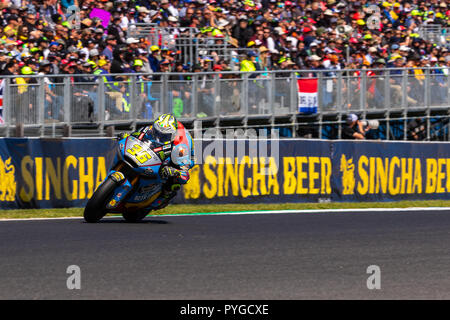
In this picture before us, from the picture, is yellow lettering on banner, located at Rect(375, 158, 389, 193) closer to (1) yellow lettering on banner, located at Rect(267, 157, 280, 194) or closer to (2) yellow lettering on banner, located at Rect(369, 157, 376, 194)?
(2) yellow lettering on banner, located at Rect(369, 157, 376, 194)

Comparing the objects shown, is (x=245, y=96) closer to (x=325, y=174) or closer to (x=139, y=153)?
(x=325, y=174)

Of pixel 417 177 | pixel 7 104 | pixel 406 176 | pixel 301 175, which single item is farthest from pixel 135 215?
pixel 417 177

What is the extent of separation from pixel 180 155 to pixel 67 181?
3648 mm

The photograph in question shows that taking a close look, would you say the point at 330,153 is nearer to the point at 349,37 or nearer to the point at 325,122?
the point at 325,122

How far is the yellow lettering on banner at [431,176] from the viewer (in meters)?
20.6

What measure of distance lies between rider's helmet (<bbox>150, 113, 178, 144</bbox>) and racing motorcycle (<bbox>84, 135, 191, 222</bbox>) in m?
0.08

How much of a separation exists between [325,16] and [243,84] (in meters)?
6.25

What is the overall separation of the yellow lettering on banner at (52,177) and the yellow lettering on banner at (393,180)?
740cm

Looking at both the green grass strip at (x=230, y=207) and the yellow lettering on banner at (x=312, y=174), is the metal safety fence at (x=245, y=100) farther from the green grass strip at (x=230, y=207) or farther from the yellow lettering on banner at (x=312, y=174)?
the green grass strip at (x=230, y=207)

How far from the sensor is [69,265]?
9.05 meters

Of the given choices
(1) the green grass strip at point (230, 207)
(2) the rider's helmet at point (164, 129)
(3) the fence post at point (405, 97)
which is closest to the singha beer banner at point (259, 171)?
(1) the green grass strip at point (230, 207)

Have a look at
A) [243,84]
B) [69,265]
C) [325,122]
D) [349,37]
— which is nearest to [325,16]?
[349,37]

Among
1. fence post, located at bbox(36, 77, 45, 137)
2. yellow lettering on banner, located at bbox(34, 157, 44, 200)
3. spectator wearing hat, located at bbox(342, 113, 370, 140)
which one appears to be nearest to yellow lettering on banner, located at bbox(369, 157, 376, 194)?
spectator wearing hat, located at bbox(342, 113, 370, 140)

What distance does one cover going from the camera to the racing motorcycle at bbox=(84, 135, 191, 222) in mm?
12664
